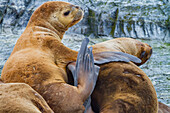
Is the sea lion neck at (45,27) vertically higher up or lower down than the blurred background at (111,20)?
higher up

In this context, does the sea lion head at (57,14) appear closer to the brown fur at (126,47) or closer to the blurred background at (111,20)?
the brown fur at (126,47)

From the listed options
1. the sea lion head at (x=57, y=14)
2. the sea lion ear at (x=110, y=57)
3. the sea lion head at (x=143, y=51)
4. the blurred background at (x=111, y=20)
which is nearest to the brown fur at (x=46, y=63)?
the sea lion head at (x=57, y=14)

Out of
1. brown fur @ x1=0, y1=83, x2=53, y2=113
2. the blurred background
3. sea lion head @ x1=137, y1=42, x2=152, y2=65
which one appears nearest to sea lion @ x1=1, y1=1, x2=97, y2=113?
brown fur @ x1=0, y1=83, x2=53, y2=113

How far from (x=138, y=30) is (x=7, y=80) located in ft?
13.5

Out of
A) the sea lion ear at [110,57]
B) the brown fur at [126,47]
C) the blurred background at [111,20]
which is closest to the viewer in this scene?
the sea lion ear at [110,57]

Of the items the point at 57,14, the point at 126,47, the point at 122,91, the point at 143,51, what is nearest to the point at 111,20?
the point at 143,51

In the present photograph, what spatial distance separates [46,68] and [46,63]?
0.06m

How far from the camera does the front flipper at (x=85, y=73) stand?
1.62 m

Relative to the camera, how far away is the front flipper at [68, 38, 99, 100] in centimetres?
162

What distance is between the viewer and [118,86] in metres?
1.73

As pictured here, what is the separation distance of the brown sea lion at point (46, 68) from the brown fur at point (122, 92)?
122 millimetres

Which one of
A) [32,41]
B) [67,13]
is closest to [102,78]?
[32,41]

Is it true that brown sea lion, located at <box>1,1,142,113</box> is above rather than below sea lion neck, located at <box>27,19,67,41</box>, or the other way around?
below

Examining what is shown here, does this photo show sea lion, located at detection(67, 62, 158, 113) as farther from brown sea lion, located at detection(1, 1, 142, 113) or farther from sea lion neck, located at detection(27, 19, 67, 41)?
sea lion neck, located at detection(27, 19, 67, 41)
